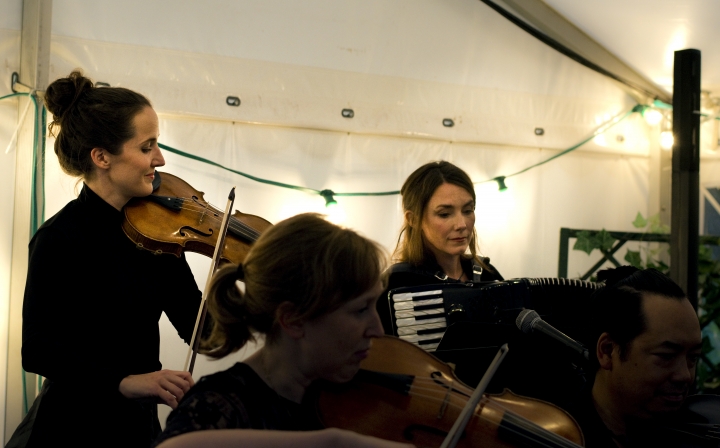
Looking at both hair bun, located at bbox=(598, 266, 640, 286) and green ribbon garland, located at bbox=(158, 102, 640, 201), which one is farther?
green ribbon garland, located at bbox=(158, 102, 640, 201)

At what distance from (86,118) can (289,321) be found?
1.03 meters

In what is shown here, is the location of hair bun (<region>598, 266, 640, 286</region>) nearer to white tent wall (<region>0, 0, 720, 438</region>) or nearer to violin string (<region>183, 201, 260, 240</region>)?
violin string (<region>183, 201, 260, 240</region>)

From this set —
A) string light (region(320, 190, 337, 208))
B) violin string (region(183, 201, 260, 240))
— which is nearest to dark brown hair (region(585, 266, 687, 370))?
violin string (region(183, 201, 260, 240))

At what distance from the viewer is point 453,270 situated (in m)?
2.46

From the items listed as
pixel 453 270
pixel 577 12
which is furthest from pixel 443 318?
pixel 577 12

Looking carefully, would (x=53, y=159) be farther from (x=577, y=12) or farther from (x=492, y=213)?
(x=577, y=12)

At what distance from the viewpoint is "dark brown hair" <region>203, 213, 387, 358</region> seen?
1180 mm

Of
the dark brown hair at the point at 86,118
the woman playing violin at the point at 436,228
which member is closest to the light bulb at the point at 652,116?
the woman playing violin at the point at 436,228

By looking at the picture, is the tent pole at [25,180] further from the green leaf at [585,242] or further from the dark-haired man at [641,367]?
the green leaf at [585,242]

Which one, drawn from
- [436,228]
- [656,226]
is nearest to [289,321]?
[436,228]

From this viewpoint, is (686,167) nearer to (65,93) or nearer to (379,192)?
(379,192)

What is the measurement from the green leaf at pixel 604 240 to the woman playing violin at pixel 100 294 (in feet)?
8.59

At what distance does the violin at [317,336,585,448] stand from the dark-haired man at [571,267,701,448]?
0.24 meters

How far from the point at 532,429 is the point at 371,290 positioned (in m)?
0.37
